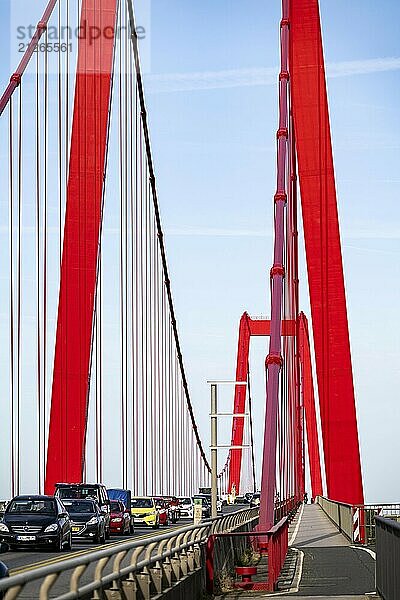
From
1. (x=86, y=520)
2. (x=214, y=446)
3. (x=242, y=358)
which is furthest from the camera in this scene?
(x=242, y=358)

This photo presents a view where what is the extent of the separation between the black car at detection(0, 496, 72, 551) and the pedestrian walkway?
16.6 ft

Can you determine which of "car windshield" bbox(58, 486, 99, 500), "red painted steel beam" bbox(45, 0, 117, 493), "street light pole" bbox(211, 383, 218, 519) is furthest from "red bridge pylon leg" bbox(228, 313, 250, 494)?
"street light pole" bbox(211, 383, 218, 519)

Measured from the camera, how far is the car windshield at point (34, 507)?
2906 cm

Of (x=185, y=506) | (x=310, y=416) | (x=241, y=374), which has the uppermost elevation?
(x=241, y=374)

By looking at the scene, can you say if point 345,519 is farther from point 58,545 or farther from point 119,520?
point 58,545

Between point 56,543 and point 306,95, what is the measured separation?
16639 mm

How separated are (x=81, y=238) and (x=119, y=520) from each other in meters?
10.0

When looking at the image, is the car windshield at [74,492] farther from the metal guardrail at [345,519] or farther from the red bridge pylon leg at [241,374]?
the red bridge pylon leg at [241,374]

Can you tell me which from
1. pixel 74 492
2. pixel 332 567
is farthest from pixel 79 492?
pixel 332 567

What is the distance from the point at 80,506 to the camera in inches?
1364

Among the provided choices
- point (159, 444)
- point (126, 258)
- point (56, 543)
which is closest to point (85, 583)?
point (56, 543)

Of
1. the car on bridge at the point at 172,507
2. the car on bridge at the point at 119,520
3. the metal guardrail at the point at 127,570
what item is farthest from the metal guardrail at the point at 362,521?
the car on bridge at the point at 172,507

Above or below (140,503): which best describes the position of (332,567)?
below

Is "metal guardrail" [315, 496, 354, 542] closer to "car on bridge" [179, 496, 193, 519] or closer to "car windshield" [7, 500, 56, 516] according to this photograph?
"car windshield" [7, 500, 56, 516]
